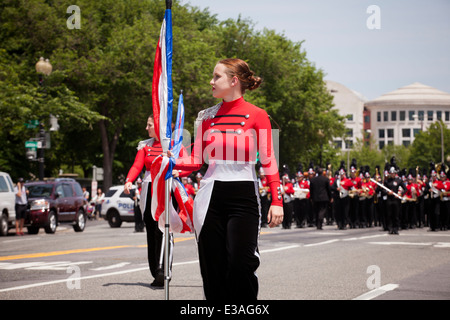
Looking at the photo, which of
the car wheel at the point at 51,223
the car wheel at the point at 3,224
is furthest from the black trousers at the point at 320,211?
the car wheel at the point at 3,224

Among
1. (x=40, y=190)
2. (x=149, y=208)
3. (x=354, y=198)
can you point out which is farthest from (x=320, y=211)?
(x=149, y=208)

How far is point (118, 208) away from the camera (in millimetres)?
32656

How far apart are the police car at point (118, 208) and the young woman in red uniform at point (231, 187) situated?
2642cm

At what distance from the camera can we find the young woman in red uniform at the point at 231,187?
18.4ft

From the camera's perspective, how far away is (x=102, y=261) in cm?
1389

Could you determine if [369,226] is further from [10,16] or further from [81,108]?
[10,16]

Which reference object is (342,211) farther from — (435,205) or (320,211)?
(435,205)

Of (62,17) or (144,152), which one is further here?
(62,17)

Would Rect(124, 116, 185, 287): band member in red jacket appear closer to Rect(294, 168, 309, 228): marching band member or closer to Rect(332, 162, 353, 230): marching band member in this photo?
Rect(332, 162, 353, 230): marching band member

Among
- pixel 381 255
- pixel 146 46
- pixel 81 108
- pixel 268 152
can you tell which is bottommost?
pixel 381 255

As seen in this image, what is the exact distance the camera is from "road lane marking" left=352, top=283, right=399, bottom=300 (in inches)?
350

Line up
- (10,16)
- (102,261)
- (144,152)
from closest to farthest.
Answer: (144,152) → (102,261) → (10,16)

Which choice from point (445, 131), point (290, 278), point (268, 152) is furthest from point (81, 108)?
point (445, 131)
